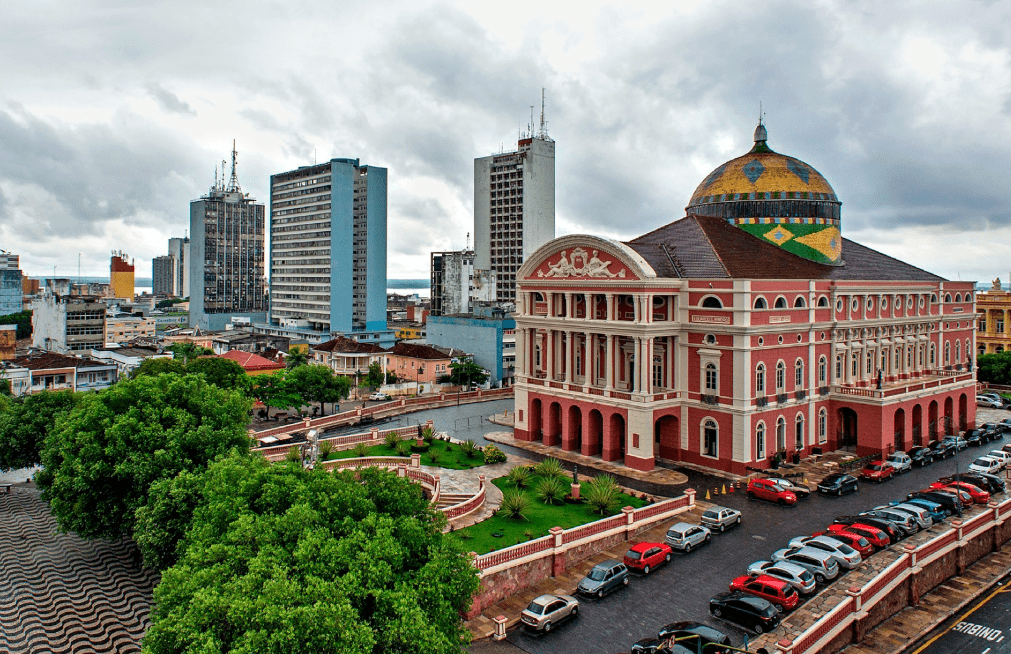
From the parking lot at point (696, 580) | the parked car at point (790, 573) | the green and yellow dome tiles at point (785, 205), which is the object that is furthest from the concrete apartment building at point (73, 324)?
the parked car at point (790, 573)

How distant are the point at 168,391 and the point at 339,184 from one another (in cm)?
9567

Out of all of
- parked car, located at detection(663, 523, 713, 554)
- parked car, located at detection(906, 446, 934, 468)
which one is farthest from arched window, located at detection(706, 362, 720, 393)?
parked car, located at detection(906, 446, 934, 468)

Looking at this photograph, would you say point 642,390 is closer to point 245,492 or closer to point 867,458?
point 867,458

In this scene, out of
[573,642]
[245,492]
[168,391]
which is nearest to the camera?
[245,492]

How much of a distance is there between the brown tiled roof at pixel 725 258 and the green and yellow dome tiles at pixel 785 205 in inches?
58.5

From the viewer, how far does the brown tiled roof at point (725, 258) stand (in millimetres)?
47062

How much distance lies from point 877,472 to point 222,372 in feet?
162

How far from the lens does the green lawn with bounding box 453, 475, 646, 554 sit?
31031 millimetres

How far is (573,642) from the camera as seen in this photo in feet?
80.2

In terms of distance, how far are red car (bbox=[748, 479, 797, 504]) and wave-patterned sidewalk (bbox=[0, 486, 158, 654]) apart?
96.3 ft

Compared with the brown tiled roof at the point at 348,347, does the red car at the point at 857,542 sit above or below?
below

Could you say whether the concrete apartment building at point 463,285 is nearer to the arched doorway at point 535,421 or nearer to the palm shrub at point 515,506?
the arched doorway at point 535,421

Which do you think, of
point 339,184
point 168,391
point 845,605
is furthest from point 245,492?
point 339,184

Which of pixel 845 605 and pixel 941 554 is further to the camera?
pixel 941 554
